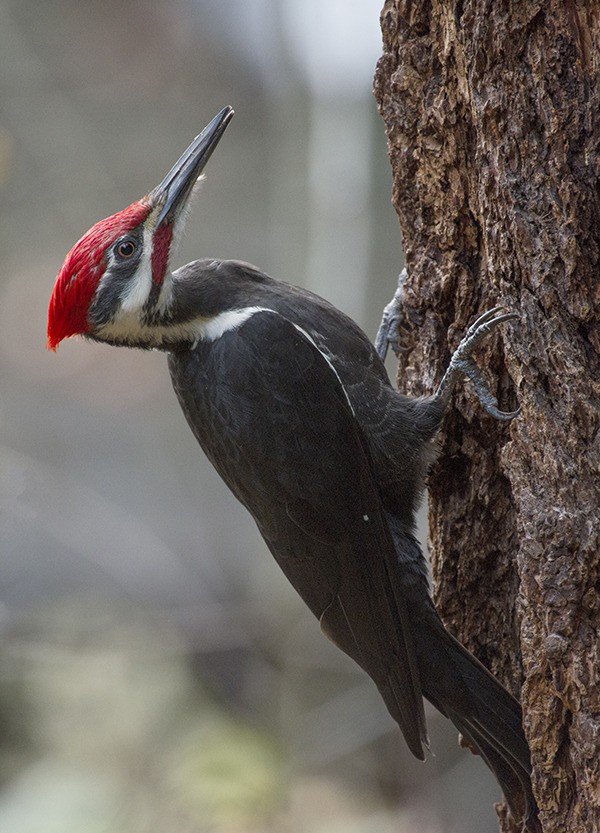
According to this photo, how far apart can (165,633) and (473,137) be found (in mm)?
3722

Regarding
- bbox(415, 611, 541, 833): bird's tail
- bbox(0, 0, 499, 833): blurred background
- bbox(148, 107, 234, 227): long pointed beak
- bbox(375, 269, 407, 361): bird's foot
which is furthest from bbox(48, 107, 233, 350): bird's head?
bbox(0, 0, 499, 833): blurred background

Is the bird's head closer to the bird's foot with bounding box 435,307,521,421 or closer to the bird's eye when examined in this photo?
the bird's eye

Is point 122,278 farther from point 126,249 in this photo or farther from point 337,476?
point 337,476

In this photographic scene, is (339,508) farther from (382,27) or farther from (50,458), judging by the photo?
(50,458)

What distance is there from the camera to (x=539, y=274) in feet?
6.16

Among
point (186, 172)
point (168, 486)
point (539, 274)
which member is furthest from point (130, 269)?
point (168, 486)

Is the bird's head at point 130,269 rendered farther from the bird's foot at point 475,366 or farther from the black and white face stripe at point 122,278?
the bird's foot at point 475,366

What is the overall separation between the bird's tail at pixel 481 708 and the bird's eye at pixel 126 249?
3.80 feet

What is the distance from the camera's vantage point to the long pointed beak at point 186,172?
2400mm

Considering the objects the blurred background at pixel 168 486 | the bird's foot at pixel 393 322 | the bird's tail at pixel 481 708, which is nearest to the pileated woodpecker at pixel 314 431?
the bird's tail at pixel 481 708

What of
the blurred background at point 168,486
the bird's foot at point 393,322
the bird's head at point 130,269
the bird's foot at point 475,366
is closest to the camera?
the bird's foot at point 475,366

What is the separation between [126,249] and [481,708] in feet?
4.57

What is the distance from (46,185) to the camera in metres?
5.80

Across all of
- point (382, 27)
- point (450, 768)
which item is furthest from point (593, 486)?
point (450, 768)
